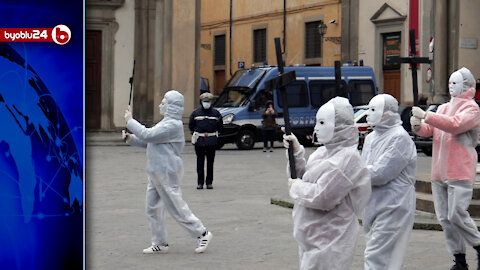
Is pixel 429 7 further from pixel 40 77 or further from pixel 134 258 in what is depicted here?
pixel 40 77

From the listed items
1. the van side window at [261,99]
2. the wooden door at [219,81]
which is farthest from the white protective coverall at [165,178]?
the wooden door at [219,81]

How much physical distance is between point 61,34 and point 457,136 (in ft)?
19.9

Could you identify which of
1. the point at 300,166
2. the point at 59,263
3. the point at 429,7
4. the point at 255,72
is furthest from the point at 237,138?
the point at 59,263

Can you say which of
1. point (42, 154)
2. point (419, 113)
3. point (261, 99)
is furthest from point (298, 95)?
point (42, 154)

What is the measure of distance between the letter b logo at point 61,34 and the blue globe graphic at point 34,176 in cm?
11

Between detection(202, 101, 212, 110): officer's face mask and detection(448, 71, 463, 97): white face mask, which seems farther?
detection(202, 101, 212, 110): officer's face mask

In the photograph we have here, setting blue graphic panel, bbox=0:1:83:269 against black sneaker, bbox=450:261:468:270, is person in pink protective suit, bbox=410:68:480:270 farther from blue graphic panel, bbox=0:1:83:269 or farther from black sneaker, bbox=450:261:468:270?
blue graphic panel, bbox=0:1:83:269

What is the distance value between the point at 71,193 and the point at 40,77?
28 cm

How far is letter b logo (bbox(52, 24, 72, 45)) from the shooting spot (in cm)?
209

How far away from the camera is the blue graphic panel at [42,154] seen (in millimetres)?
2125

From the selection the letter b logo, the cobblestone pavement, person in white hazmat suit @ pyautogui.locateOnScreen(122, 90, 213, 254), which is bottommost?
the cobblestone pavement

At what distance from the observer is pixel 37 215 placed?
7.13 ft

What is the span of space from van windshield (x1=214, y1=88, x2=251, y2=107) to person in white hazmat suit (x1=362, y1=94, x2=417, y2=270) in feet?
69.1

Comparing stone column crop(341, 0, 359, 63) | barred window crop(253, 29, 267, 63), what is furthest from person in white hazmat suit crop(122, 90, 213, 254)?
barred window crop(253, 29, 267, 63)
